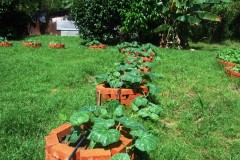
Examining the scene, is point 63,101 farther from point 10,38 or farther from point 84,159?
point 10,38

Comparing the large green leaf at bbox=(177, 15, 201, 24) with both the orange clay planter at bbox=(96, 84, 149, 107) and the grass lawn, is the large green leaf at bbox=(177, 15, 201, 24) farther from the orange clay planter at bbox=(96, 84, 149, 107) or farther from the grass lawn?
the orange clay planter at bbox=(96, 84, 149, 107)

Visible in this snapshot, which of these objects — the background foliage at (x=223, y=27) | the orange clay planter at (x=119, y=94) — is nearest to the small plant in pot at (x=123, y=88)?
the orange clay planter at (x=119, y=94)

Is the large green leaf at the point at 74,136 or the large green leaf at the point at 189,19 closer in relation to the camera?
the large green leaf at the point at 74,136

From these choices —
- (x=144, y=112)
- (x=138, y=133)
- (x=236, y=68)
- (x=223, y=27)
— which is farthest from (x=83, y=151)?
(x=223, y=27)

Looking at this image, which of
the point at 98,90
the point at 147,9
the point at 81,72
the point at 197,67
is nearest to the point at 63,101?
the point at 98,90

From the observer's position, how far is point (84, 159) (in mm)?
3172

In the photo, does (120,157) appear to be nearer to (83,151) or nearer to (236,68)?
(83,151)

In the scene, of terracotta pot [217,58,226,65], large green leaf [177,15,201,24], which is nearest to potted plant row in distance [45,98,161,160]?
terracotta pot [217,58,226,65]

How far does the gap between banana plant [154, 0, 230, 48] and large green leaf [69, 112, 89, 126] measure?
10942 mm

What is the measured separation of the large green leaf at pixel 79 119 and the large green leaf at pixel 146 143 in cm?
61

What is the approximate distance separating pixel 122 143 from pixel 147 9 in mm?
11563

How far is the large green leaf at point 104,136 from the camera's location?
327cm

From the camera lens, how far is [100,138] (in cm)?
329

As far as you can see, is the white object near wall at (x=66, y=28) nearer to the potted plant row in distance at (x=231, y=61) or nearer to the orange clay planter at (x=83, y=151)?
the potted plant row in distance at (x=231, y=61)
